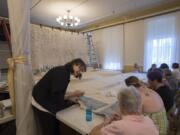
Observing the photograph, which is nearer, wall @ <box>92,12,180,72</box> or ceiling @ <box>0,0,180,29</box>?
ceiling @ <box>0,0,180,29</box>

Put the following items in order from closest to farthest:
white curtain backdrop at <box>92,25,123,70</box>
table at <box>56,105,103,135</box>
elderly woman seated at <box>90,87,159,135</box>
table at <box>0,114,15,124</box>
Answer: elderly woman seated at <box>90,87,159,135</box> < table at <box>56,105,103,135</box> < table at <box>0,114,15,124</box> < white curtain backdrop at <box>92,25,123,70</box>

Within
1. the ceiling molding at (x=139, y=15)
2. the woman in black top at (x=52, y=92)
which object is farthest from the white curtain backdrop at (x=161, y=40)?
the woman in black top at (x=52, y=92)

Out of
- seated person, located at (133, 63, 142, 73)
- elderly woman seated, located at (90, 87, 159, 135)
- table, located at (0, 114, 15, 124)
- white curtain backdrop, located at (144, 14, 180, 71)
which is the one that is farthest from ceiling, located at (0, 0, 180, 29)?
elderly woman seated, located at (90, 87, 159, 135)

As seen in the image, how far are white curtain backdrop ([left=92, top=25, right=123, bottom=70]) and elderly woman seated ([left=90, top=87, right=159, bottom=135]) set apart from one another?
167 inches

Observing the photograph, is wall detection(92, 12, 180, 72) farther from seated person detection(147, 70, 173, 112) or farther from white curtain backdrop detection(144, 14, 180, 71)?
seated person detection(147, 70, 173, 112)

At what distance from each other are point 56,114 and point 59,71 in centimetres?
41

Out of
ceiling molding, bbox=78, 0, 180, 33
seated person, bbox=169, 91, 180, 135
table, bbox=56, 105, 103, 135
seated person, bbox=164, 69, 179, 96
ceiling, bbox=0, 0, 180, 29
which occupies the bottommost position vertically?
seated person, bbox=169, 91, 180, 135

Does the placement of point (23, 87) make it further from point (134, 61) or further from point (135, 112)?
point (134, 61)

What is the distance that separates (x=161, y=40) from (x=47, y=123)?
12.4ft

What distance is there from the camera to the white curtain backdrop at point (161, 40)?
12.3 feet

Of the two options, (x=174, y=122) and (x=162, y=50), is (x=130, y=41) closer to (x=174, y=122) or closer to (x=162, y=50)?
(x=162, y=50)

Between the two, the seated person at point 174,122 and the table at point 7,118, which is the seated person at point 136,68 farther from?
the table at point 7,118

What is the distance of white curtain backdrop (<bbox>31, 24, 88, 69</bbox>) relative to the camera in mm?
Answer: 2945

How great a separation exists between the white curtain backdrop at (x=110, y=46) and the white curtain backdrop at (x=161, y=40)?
976mm
